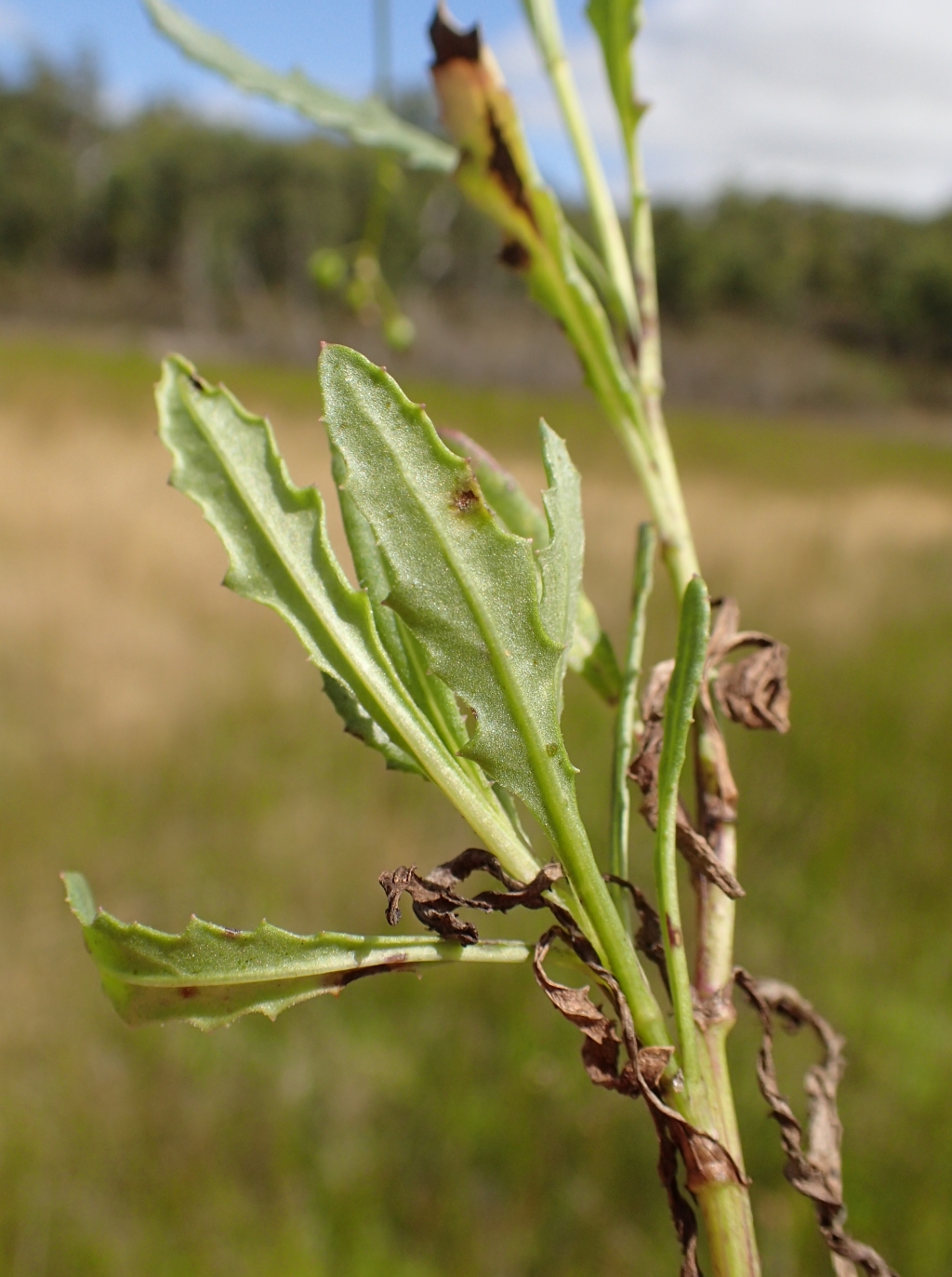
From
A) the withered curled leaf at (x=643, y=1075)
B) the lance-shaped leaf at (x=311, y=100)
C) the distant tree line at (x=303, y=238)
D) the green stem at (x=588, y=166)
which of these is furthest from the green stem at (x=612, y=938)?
the distant tree line at (x=303, y=238)

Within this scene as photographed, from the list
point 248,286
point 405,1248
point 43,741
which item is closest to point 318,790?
point 43,741

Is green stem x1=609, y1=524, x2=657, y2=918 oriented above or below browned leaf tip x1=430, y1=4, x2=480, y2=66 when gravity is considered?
below

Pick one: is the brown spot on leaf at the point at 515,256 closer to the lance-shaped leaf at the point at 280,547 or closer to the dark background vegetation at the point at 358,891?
the lance-shaped leaf at the point at 280,547

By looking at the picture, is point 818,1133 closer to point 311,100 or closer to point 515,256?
point 515,256

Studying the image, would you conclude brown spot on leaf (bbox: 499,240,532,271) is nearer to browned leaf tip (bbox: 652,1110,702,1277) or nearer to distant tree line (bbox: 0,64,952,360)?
browned leaf tip (bbox: 652,1110,702,1277)

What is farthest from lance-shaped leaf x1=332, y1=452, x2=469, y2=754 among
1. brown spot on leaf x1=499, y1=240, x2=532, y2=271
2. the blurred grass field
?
the blurred grass field

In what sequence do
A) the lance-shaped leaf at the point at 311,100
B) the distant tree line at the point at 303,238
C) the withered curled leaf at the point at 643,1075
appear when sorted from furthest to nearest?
the distant tree line at the point at 303,238 → the lance-shaped leaf at the point at 311,100 → the withered curled leaf at the point at 643,1075
